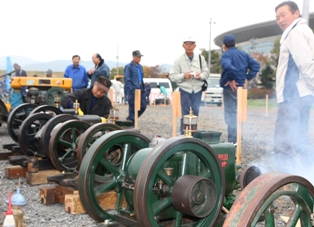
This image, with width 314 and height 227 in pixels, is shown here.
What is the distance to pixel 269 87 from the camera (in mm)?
31797

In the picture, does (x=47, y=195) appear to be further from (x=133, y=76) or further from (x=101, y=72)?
(x=133, y=76)

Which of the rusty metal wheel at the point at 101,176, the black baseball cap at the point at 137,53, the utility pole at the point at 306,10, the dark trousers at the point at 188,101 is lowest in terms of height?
the rusty metal wheel at the point at 101,176

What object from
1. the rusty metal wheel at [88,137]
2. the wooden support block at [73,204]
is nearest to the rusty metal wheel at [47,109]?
→ the rusty metal wheel at [88,137]

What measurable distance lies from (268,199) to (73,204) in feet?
7.97

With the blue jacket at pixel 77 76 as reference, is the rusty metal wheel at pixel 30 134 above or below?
below

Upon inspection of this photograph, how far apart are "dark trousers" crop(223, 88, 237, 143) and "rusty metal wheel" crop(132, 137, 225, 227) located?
11.8 ft

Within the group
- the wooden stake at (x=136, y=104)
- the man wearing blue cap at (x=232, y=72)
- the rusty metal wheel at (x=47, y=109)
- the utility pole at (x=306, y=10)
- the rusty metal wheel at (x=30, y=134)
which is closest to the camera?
the rusty metal wheel at (x=30, y=134)

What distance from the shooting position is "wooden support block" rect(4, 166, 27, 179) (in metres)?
5.44

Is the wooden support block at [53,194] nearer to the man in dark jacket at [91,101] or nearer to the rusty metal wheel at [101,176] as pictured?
the rusty metal wheel at [101,176]

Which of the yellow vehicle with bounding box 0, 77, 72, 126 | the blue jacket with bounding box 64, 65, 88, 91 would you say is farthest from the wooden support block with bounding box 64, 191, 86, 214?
the blue jacket with bounding box 64, 65, 88, 91

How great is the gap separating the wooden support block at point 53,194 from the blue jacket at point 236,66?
9.39 ft

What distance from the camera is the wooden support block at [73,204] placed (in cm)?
399

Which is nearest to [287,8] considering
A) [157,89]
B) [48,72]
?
[48,72]

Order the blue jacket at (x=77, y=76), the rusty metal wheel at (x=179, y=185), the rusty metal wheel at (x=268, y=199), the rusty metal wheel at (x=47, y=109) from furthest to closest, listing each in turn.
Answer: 1. the blue jacket at (x=77, y=76)
2. the rusty metal wheel at (x=47, y=109)
3. the rusty metal wheel at (x=179, y=185)
4. the rusty metal wheel at (x=268, y=199)
